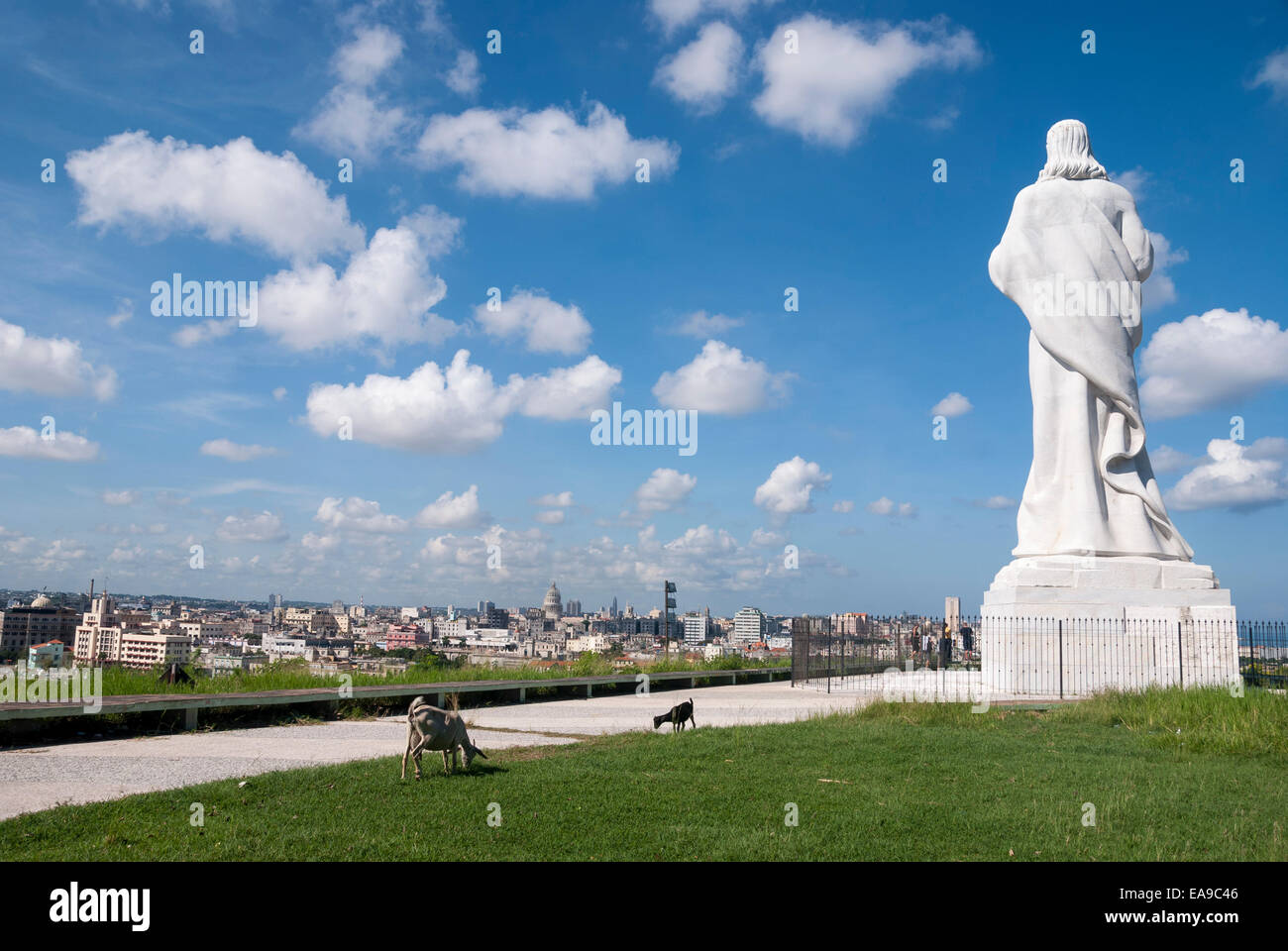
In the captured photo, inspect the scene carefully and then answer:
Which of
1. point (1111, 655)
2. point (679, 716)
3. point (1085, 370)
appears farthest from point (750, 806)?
point (1085, 370)

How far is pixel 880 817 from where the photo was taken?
6.36m

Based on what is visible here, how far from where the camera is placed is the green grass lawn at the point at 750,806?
5.51m

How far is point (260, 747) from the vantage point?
1026 centimetres

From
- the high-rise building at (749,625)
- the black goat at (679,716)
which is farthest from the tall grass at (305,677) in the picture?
the high-rise building at (749,625)

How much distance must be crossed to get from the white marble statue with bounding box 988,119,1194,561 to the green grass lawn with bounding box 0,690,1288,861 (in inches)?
338

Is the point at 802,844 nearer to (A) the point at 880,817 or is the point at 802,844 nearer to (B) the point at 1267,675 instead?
(A) the point at 880,817

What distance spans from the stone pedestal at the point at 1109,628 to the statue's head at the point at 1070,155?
27.2 ft

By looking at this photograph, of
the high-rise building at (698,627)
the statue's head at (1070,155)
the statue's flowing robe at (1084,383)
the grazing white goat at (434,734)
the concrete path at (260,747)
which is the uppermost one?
the statue's head at (1070,155)

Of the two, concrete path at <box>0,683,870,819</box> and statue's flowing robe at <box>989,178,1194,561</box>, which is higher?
statue's flowing robe at <box>989,178,1194,561</box>

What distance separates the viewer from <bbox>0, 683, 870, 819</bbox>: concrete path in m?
7.64

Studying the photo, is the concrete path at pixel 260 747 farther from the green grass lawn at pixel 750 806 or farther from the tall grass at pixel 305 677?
the tall grass at pixel 305 677

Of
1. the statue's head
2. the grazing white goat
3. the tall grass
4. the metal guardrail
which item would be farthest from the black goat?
the statue's head

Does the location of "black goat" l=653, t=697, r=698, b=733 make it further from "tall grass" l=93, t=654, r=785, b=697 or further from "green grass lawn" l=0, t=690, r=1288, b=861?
"tall grass" l=93, t=654, r=785, b=697

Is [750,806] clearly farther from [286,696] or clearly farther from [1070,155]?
[1070,155]
